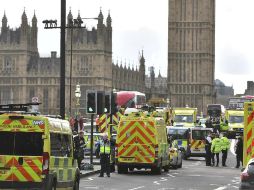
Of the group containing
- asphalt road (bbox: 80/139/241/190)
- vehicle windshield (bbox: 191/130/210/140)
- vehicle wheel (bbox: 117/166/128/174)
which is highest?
vehicle windshield (bbox: 191/130/210/140)

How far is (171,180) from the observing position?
2964 centimetres

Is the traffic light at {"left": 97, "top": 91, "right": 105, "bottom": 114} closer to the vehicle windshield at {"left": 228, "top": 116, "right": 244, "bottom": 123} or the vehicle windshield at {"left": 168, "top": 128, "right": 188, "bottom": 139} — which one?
the vehicle windshield at {"left": 168, "top": 128, "right": 188, "bottom": 139}

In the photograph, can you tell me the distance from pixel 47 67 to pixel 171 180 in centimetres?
11136

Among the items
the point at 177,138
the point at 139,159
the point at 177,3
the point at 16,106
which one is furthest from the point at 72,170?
the point at 177,3

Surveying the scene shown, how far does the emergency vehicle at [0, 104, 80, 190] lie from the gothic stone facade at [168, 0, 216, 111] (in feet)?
426

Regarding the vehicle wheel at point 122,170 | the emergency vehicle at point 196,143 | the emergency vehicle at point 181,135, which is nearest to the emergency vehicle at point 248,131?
the vehicle wheel at point 122,170

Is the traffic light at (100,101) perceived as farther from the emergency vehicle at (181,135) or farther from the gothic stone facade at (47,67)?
the gothic stone facade at (47,67)

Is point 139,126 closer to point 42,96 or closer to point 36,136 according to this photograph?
point 36,136

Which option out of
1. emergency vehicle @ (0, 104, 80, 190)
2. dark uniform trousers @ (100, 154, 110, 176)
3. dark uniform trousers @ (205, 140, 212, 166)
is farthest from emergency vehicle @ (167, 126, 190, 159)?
emergency vehicle @ (0, 104, 80, 190)

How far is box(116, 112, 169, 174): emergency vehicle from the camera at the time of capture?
32.0 metres

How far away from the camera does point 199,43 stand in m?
150

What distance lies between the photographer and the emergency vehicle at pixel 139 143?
32.0m

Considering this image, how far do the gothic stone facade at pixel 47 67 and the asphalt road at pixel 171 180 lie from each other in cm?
10049

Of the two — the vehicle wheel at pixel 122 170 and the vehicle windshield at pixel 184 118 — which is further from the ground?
the vehicle windshield at pixel 184 118
